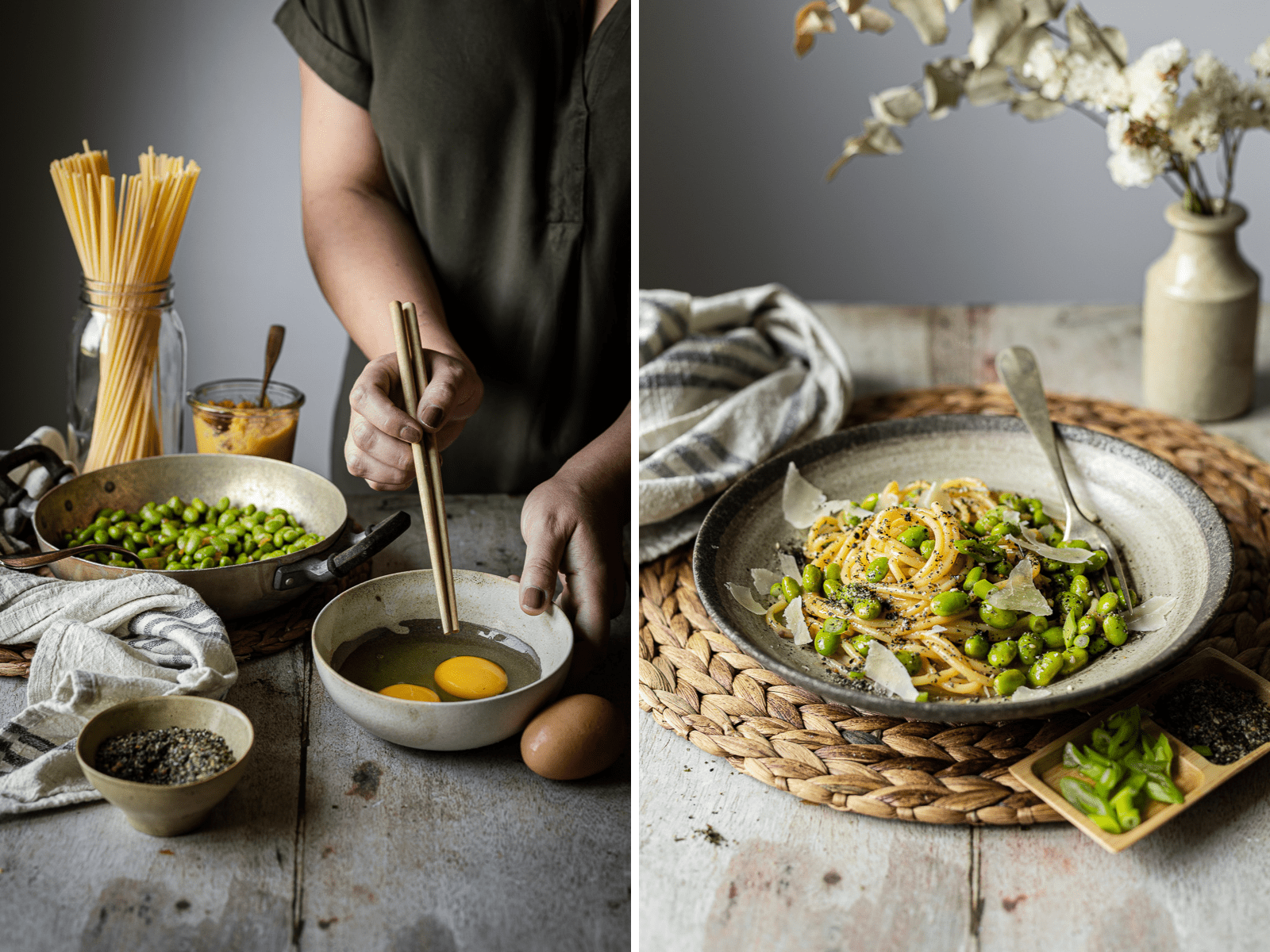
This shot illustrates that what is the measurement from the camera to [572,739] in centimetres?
100

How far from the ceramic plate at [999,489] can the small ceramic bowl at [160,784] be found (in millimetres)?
446

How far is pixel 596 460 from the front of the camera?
1326 millimetres

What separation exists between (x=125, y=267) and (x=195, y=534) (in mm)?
367

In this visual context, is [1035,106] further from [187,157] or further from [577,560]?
[187,157]

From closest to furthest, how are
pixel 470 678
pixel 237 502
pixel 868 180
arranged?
1. pixel 470 678
2. pixel 237 502
3. pixel 868 180

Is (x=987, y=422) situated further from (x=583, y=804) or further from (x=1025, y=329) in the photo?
(x=583, y=804)

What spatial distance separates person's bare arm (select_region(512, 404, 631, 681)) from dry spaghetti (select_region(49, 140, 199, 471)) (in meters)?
0.58

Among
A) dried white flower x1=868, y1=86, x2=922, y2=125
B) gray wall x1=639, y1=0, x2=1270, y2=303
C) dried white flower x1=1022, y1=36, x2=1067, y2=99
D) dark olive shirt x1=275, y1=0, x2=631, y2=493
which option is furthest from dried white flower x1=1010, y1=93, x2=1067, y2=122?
gray wall x1=639, y1=0, x2=1270, y2=303

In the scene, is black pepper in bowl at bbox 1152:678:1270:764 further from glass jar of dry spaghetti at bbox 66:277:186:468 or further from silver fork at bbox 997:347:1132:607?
glass jar of dry spaghetti at bbox 66:277:186:468

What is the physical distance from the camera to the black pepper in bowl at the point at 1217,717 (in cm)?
97

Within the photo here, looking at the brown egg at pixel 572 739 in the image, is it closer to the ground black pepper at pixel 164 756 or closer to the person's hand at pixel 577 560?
the person's hand at pixel 577 560

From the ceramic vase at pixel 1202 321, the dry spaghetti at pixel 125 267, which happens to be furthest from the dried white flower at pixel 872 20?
the dry spaghetti at pixel 125 267

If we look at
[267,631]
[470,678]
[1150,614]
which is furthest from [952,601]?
[267,631]

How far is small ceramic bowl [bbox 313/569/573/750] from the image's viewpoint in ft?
3.22
